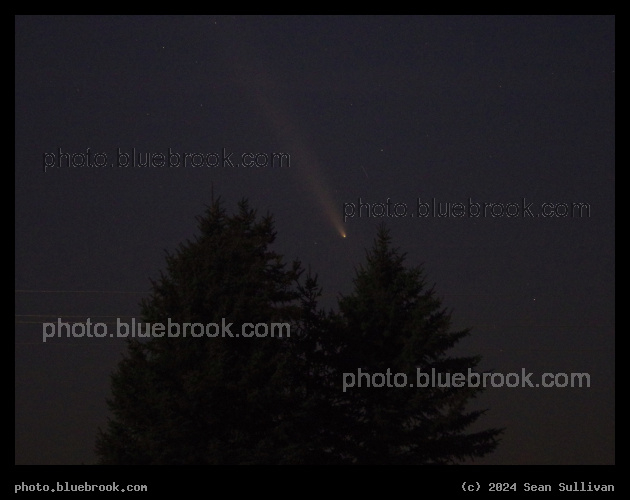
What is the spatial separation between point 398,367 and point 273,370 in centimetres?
824

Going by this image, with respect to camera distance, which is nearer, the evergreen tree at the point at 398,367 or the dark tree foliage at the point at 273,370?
the dark tree foliage at the point at 273,370

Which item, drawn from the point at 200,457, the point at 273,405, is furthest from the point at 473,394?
the point at 200,457

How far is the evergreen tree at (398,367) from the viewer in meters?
38.4

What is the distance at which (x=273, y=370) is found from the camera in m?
33.3

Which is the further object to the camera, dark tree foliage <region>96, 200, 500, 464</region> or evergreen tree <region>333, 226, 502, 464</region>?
evergreen tree <region>333, 226, 502, 464</region>

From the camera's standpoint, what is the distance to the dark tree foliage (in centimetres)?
3231

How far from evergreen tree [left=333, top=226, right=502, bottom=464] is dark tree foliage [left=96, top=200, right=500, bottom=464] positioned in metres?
0.06

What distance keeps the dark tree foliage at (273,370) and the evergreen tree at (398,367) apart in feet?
0.18

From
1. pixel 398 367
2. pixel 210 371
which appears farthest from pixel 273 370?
pixel 398 367

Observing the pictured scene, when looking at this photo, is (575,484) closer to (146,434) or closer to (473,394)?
(146,434)

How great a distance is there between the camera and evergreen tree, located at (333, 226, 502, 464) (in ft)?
126

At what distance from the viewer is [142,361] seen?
3538 centimetres

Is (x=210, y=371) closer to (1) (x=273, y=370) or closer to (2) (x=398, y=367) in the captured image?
(1) (x=273, y=370)

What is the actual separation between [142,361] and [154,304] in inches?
87.9
